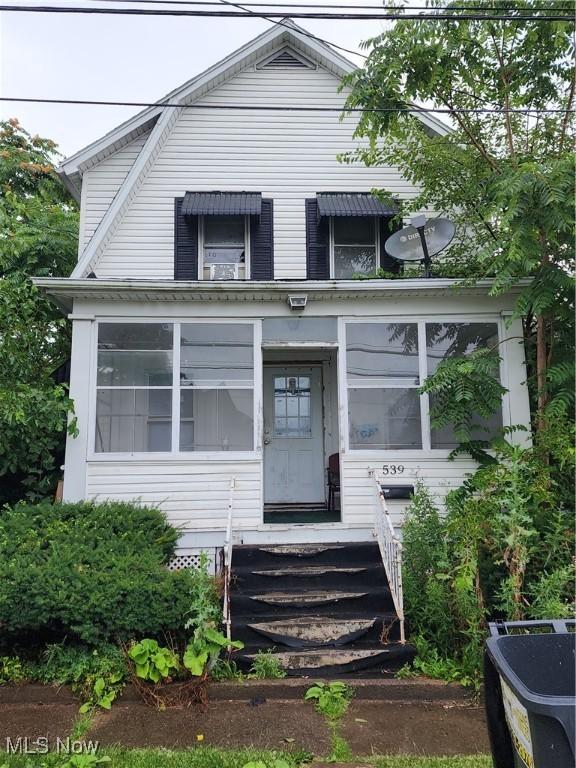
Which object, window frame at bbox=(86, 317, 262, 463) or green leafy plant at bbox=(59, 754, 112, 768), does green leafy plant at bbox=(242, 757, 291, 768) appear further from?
window frame at bbox=(86, 317, 262, 463)

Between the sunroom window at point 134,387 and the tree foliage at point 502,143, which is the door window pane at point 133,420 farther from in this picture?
the tree foliage at point 502,143

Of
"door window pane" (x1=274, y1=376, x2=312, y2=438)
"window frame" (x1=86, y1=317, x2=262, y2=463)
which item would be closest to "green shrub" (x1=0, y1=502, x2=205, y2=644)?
"window frame" (x1=86, y1=317, x2=262, y2=463)

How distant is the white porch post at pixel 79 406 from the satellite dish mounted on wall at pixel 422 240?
13.4 ft

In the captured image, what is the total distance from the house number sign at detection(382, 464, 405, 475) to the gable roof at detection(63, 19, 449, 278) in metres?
5.12

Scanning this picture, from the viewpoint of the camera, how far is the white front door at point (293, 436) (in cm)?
785

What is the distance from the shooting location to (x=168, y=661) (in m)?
4.10

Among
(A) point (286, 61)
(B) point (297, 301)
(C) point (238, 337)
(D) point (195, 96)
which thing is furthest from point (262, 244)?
(A) point (286, 61)

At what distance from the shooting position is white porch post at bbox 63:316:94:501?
609 cm

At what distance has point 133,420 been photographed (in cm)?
638

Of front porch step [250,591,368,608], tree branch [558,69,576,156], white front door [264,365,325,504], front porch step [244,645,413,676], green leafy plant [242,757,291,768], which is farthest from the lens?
white front door [264,365,325,504]

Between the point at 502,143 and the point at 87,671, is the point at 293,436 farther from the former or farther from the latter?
the point at 502,143

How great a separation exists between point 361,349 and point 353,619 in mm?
3195

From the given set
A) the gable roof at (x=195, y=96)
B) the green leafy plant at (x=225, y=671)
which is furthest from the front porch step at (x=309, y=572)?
the gable roof at (x=195, y=96)

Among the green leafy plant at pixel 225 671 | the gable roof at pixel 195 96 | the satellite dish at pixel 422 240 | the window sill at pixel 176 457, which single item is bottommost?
the green leafy plant at pixel 225 671
